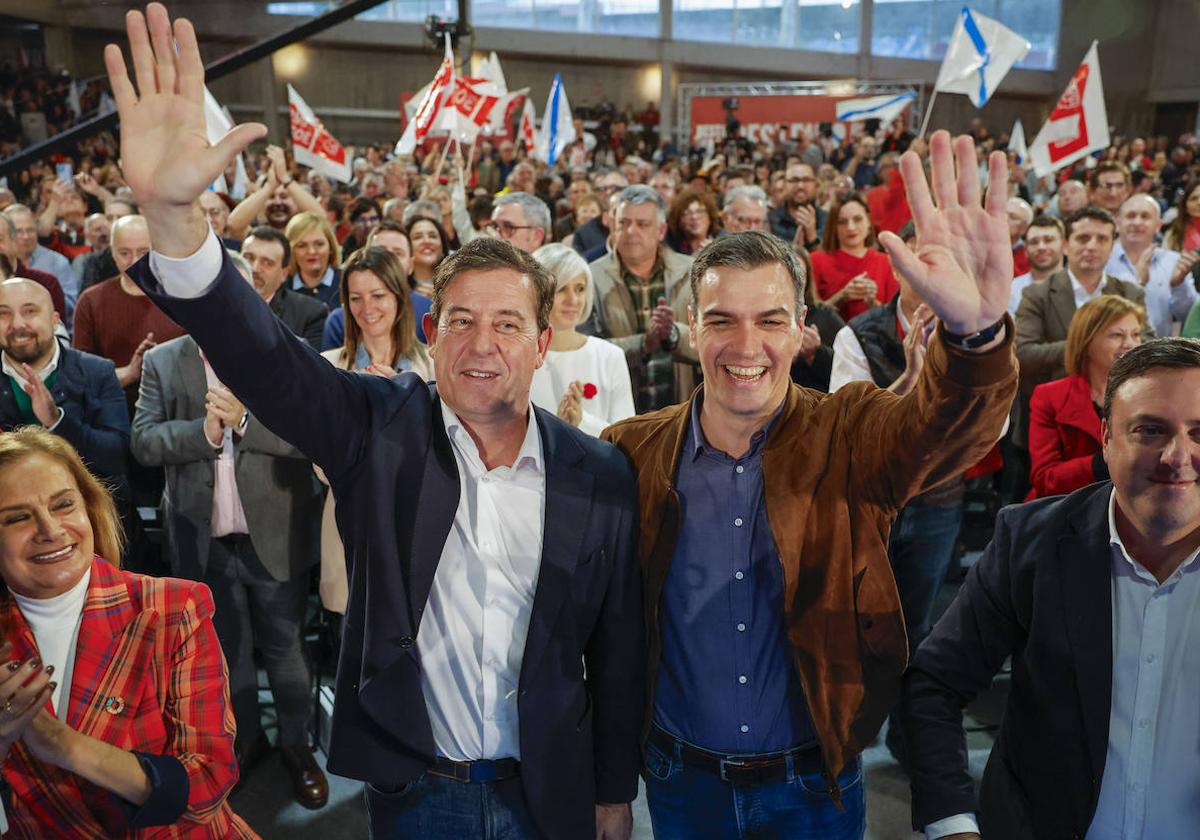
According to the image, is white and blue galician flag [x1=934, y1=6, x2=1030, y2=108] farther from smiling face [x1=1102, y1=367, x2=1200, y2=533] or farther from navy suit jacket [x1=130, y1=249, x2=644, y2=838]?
navy suit jacket [x1=130, y1=249, x2=644, y2=838]

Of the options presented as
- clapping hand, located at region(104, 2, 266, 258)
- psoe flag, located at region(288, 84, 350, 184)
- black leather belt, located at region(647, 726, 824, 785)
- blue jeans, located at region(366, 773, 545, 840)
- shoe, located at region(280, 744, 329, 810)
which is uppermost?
psoe flag, located at region(288, 84, 350, 184)

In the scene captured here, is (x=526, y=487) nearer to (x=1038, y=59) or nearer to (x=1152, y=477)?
(x=1152, y=477)

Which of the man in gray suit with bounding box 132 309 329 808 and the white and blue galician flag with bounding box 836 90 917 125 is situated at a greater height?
the white and blue galician flag with bounding box 836 90 917 125

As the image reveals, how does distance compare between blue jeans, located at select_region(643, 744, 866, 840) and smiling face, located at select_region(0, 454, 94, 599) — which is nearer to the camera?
blue jeans, located at select_region(643, 744, 866, 840)

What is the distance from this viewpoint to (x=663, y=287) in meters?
4.64

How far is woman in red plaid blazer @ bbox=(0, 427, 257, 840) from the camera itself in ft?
6.03

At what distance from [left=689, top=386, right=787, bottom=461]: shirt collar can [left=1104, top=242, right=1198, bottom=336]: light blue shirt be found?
4.43 metres

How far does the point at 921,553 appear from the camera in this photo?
Answer: 3357 millimetres

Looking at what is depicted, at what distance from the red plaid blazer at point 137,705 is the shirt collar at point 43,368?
167cm

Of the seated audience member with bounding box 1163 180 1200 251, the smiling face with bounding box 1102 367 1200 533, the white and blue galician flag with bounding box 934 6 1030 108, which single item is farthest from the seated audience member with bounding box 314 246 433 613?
the white and blue galician flag with bounding box 934 6 1030 108

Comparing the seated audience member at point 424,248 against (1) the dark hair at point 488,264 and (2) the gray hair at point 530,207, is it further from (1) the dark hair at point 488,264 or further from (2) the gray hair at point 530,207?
(1) the dark hair at point 488,264

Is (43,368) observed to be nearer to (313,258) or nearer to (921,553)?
(313,258)

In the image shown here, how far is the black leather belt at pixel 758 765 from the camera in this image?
1804 mm

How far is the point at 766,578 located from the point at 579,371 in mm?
1692
